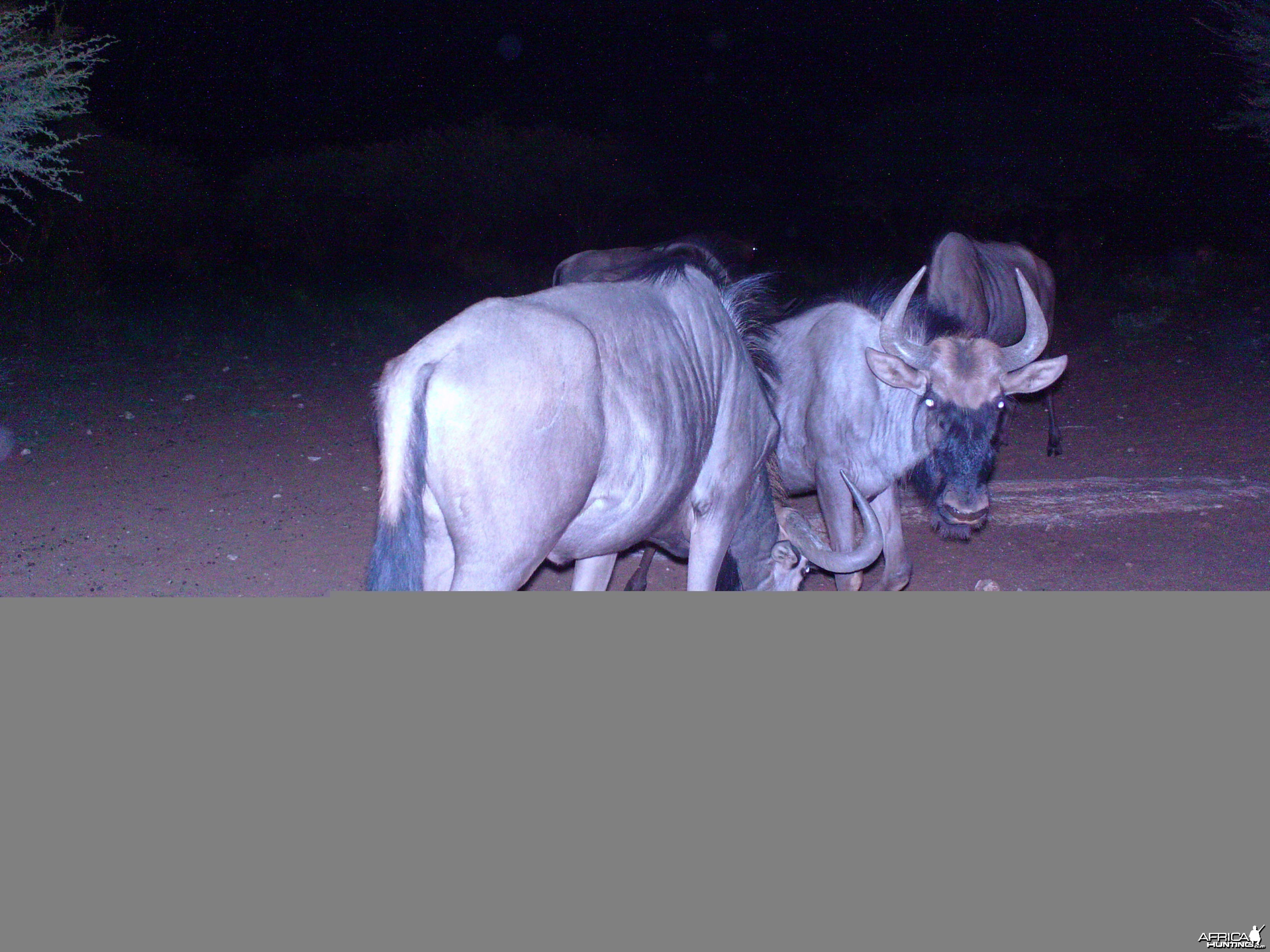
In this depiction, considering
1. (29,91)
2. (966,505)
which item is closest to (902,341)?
(966,505)

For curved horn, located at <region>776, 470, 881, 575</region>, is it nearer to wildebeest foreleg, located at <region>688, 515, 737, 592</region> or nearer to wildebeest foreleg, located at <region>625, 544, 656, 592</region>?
wildebeest foreleg, located at <region>688, 515, 737, 592</region>

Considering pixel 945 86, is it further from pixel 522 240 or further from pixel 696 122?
pixel 522 240

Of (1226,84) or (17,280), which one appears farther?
(1226,84)

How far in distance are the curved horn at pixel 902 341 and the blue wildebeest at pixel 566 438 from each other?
0.96 m

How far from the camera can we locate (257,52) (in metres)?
19.0

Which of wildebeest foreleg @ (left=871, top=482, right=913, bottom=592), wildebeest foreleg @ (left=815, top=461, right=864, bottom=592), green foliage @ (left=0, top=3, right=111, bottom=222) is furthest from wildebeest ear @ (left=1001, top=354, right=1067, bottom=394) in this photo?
green foliage @ (left=0, top=3, right=111, bottom=222)

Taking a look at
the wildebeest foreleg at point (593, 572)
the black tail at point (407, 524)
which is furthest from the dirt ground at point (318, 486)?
the black tail at point (407, 524)

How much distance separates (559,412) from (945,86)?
21914mm

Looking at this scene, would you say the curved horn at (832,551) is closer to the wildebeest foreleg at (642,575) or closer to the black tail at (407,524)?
the wildebeest foreleg at (642,575)

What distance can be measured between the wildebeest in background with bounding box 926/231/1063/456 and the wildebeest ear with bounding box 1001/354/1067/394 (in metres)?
0.37

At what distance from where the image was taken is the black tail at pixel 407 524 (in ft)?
9.18

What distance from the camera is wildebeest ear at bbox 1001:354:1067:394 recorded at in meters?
Result: 4.83

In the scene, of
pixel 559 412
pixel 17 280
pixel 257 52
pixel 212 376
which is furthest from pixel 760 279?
pixel 257 52

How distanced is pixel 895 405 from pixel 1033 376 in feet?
2.15
